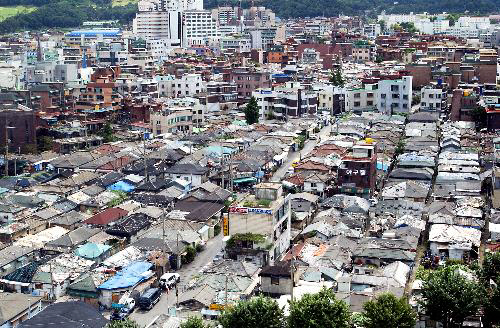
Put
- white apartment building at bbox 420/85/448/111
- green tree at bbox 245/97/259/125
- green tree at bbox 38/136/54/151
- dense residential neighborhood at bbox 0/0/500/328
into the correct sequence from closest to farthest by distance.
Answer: dense residential neighborhood at bbox 0/0/500/328
green tree at bbox 38/136/54/151
green tree at bbox 245/97/259/125
white apartment building at bbox 420/85/448/111

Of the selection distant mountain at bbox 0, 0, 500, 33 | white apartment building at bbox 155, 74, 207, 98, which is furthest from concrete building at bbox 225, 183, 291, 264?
distant mountain at bbox 0, 0, 500, 33

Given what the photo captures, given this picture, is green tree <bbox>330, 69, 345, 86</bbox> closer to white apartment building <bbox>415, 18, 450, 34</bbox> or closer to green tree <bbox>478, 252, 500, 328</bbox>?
green tree <bbox>478, 252, 500, 328</bbox>

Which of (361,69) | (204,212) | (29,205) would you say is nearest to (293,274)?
(204,212)

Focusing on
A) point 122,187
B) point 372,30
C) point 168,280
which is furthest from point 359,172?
point 372,30

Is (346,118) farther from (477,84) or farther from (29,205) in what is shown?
(29,205)

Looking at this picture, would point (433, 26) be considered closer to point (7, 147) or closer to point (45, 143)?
point (45, 143)
